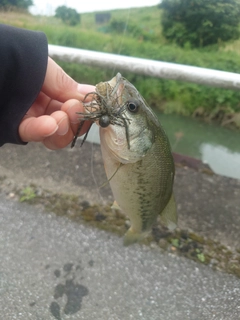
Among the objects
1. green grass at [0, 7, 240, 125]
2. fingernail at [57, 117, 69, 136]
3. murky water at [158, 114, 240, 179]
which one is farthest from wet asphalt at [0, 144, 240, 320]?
green grass at [0, 7, 240, 125]

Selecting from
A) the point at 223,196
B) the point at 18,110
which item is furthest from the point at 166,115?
the point at 18,110

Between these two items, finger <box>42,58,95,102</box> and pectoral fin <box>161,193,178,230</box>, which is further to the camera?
pectoral fin <box>161,193,178,230</box>

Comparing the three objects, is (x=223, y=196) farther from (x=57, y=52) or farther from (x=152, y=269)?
(x=57, y=52)

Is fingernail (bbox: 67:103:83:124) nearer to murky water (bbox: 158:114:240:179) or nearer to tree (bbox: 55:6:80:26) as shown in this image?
murky water (bbox: 158:114:240:179)

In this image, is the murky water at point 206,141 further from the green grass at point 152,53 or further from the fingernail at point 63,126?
the fingernail at point 63,126

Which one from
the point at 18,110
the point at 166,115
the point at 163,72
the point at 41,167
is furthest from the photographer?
the point at 166,115

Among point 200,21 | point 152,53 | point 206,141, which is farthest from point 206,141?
point 152,53

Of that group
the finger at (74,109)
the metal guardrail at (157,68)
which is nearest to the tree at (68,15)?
the metal guardrail at (157,68)
